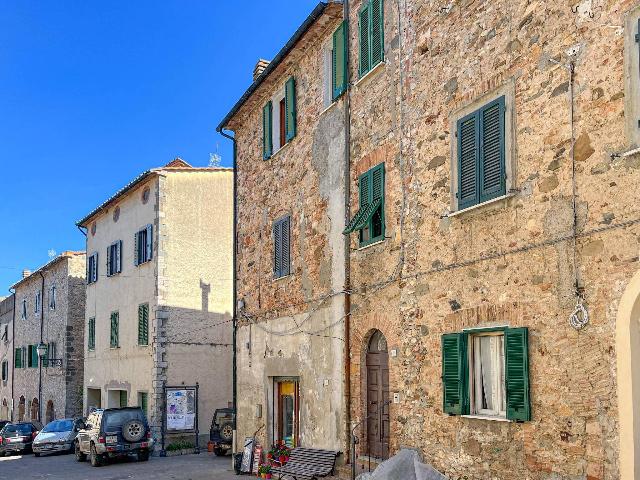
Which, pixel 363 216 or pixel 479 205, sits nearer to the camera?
pixel 479 205

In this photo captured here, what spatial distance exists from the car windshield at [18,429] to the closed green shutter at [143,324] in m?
6.81

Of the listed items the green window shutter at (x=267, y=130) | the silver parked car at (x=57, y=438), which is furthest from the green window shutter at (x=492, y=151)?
the silver parked car at (x=57, y=438)

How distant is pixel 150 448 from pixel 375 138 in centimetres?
1308

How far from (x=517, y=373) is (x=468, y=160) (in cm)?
292

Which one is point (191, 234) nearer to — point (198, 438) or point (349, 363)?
point (198, 438)

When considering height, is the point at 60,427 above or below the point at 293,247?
below

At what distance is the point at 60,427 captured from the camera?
2652cm

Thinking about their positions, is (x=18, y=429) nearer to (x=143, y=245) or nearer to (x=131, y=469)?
(x=143, y=245)

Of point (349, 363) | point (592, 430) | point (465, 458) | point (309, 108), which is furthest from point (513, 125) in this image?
point (309, 108)

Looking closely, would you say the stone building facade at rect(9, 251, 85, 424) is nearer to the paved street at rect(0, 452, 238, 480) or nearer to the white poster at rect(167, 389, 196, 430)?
the paved street at rect(0, 452, 238, 480)

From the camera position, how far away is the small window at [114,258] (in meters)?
27.9

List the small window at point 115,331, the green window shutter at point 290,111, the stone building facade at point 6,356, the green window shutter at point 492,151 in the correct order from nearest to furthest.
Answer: the green window shutter at point 492,151
the green window shutter at point 290,111
the small window at point 115,331
the stone building facade at point 6,356

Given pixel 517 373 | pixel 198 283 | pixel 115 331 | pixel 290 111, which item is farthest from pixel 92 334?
pixel 517 373

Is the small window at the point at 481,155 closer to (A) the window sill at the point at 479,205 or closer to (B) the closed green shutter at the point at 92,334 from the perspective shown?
(A) the window sill at the point at 479,205
